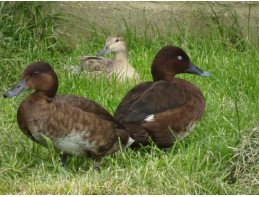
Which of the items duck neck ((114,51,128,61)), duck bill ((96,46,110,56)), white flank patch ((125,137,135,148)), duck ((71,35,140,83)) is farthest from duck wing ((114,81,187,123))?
duck bill ((96,46,110,56))

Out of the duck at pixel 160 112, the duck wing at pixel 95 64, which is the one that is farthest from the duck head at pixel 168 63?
the duck wing at pixel 95 64

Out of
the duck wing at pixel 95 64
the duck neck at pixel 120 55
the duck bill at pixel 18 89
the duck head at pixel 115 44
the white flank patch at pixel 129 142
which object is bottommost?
the white flank patch at pixel 129 142

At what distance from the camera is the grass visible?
17.5 feet

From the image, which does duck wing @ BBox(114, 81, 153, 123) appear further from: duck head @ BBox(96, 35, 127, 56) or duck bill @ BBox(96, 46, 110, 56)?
duck bill @ BBox(96, 46, 110, 56)

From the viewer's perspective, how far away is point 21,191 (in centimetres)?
539

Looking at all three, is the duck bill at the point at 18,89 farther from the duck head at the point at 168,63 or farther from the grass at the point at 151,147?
the duck head at the point at 168,63

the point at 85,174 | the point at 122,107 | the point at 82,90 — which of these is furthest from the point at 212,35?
the point at 85,174

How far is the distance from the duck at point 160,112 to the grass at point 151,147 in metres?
0.11

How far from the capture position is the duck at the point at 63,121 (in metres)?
5.55

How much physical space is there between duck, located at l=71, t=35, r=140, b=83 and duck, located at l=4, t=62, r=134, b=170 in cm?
201

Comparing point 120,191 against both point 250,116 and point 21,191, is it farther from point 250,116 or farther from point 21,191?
point 250,116

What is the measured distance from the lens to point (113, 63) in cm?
871

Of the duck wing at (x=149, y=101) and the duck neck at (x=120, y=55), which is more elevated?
the duck wing at (x=149, y=101)

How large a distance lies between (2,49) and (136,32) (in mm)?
1725
